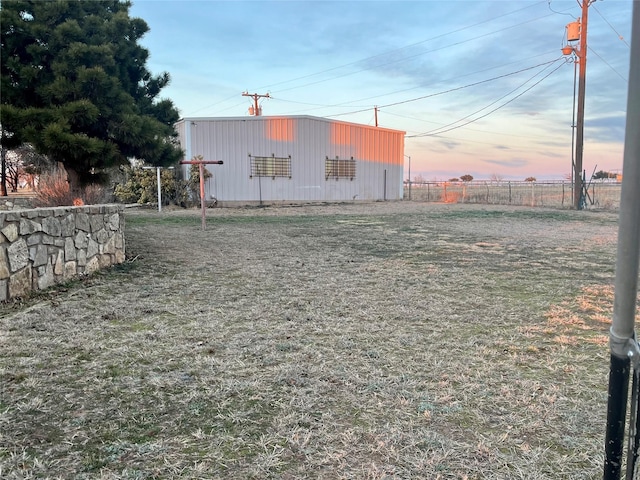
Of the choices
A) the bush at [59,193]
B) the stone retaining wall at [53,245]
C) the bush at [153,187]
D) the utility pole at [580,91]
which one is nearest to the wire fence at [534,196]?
the utility pole at [580,91]

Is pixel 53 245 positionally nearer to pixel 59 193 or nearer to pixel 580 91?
pixel 59 193

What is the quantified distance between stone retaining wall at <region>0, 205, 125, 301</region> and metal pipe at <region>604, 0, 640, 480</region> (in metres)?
3.88

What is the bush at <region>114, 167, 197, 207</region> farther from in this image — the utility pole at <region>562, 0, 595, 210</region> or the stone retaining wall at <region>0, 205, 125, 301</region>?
the utility pole at <region>562, 0, 595, 210</region>

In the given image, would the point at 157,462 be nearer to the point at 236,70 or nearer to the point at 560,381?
the point at 560,381

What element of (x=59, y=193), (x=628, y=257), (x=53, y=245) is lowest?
(x=53, y=245)

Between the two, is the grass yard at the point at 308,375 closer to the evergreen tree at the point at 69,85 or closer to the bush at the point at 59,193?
the evergreen tree at the point at 69,85

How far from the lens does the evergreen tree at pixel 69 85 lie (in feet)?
17.4

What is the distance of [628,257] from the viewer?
38.1 inches

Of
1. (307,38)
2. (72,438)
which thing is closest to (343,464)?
(72,438)

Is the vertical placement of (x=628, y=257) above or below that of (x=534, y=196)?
below

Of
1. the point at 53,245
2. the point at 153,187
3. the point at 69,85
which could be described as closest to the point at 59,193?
the point at 69,85

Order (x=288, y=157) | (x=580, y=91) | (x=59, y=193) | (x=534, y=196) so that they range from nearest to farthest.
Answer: (x=59, y=193)
(x=580, y=91)
(x=288, y=157)
(x=534, y=196)

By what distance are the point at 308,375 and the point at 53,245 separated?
3.01m

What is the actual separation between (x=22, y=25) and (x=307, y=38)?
9700mm
